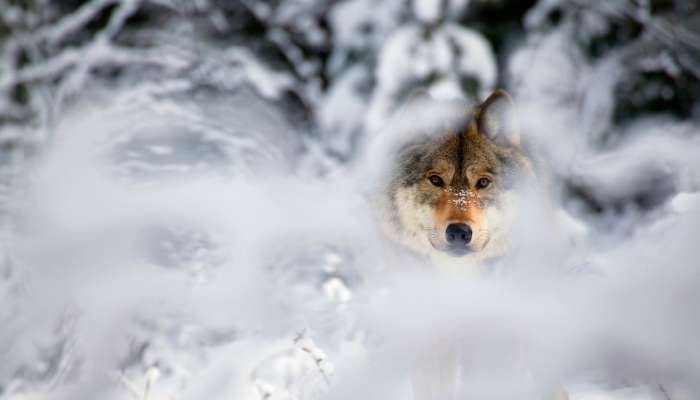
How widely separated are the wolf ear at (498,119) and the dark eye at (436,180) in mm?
441

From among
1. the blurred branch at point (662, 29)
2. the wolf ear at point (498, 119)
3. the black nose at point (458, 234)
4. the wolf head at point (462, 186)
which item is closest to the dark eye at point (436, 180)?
the wolf head at point (462, 186)

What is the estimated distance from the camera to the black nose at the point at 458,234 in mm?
2748

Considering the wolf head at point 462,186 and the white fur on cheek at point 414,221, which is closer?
the wolf head at point 462,186

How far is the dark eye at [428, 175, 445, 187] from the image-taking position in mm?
2980

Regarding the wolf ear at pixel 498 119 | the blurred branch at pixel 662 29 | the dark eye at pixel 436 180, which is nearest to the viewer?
the dark eye at pixel 436 180

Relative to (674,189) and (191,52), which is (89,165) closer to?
(191,52)

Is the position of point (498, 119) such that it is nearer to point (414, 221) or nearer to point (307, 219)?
point (414, 221)

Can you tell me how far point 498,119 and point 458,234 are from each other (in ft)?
2.67

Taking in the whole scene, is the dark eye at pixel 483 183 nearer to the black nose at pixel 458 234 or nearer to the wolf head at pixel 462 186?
the wolf head at pixel 462 186

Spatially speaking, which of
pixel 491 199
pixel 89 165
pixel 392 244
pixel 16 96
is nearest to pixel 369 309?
pixel 392 244

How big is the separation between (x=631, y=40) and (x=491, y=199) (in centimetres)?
241

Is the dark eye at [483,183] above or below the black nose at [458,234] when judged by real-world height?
above

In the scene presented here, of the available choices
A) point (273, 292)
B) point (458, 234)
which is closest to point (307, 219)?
point (273, 292)

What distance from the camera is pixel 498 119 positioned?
10.3ft
